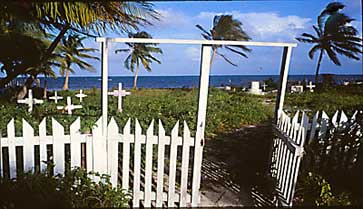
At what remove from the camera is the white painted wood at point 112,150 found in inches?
59.4

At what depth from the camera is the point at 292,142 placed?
1.55 m

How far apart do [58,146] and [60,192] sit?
0.23 meters

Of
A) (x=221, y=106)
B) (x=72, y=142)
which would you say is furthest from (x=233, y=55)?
(x=72, y=142)

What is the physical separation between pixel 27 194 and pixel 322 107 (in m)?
3.23

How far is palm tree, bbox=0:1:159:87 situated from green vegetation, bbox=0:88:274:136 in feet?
3.04

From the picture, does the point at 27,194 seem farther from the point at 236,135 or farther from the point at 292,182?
the point at 236,135

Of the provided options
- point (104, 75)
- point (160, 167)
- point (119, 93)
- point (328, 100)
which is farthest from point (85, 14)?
point (328, 100)

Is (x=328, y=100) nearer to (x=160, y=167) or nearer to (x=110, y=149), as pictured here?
(x=160, y=167)

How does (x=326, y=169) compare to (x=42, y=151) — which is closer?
(x=42, y=151)

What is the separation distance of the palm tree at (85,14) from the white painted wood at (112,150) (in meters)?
0.74

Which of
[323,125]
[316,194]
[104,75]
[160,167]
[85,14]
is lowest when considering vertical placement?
[316,194]

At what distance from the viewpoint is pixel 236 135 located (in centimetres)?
329

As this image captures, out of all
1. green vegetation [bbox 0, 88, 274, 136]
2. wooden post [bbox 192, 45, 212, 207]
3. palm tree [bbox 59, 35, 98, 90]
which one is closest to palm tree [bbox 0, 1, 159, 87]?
wooden post [bbox 192, 45, 212, 207]

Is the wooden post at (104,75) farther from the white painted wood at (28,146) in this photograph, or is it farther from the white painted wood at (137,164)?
the white painted wood at (28,146)
